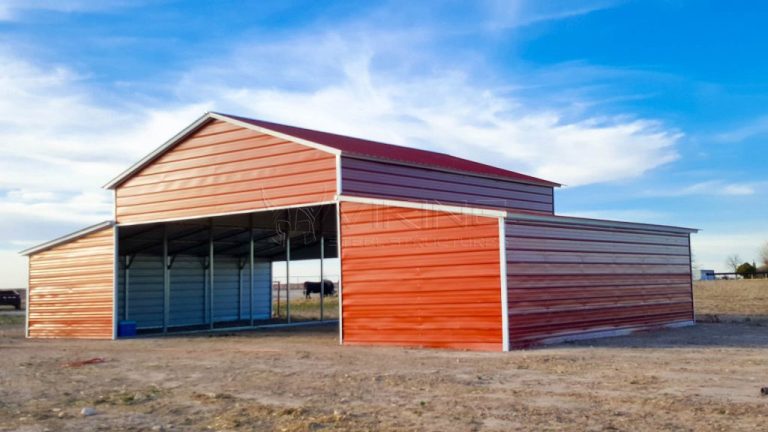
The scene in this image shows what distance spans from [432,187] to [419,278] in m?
3.94

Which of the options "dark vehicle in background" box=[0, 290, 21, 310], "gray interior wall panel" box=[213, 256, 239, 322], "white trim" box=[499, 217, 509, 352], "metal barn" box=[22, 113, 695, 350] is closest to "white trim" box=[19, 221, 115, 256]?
"metal barn" box=[22, 113, 695, 350]

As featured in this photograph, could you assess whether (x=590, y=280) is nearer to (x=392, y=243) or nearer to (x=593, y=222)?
(x=593, y=222)

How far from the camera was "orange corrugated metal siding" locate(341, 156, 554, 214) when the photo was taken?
17.1m

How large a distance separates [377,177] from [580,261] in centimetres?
479

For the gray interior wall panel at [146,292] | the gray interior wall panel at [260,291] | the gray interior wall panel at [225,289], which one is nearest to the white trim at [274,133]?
the gray interior wall panel at [146,292]

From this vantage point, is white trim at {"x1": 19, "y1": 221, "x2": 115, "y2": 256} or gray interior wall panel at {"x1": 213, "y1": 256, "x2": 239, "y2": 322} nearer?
white trim at {"x1": 19, "y1": 221, "x2": 115, "y2": 256}

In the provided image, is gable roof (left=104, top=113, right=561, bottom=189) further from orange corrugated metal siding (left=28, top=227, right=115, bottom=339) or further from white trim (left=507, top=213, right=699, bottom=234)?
white trim (left=507, top=213, right=699, bottom=234)

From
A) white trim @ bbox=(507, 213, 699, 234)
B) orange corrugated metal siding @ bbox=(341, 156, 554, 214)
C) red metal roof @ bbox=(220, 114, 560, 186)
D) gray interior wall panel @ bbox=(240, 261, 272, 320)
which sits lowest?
gray interior wall panel @ bbox=(240, 261, 272, 320)

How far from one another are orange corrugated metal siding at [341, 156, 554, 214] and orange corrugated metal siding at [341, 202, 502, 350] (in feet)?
3.19

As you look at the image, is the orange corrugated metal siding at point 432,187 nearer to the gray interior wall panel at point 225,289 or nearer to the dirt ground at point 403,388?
the dirt ground at point 403,388

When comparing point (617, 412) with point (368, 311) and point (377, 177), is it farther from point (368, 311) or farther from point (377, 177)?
point (377, 177)

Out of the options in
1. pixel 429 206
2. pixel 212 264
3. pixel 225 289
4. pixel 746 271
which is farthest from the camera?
pixel 746 271

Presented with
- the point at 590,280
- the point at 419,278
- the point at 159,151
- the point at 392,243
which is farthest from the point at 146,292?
the point at 590,280

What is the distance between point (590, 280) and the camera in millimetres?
16562
